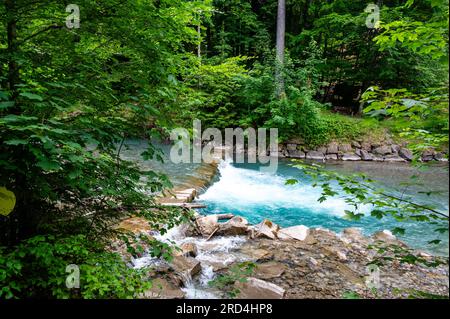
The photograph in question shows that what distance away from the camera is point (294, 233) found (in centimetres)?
Result: 516

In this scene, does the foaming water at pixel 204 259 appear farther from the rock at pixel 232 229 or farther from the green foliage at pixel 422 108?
the green foliage at pixel 422 108

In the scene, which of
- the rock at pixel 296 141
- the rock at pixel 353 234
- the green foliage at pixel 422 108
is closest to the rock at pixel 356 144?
the rock at pixel 296 141

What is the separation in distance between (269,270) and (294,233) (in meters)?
1.43

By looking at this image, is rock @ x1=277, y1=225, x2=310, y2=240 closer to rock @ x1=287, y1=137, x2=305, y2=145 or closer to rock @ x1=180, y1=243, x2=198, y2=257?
rock @ x1=180, y1=243, x2=198, y2=257

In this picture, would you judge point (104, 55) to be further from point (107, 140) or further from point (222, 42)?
point (222, 42)

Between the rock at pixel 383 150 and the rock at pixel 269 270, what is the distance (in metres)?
10.2

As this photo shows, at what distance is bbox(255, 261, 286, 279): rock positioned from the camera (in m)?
3.76

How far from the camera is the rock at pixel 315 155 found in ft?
40.1

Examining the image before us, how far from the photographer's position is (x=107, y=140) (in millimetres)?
2182

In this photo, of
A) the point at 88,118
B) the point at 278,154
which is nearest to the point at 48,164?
the point at 88,118

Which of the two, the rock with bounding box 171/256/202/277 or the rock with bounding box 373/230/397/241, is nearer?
the rock with bounding box 171/256/202/277

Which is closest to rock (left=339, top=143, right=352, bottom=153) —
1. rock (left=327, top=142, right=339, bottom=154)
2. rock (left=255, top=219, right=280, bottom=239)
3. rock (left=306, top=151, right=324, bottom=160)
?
rock (left=327, top=142, right=339, bottom=154)

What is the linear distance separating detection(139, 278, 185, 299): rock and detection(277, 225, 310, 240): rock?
2.43 metres
